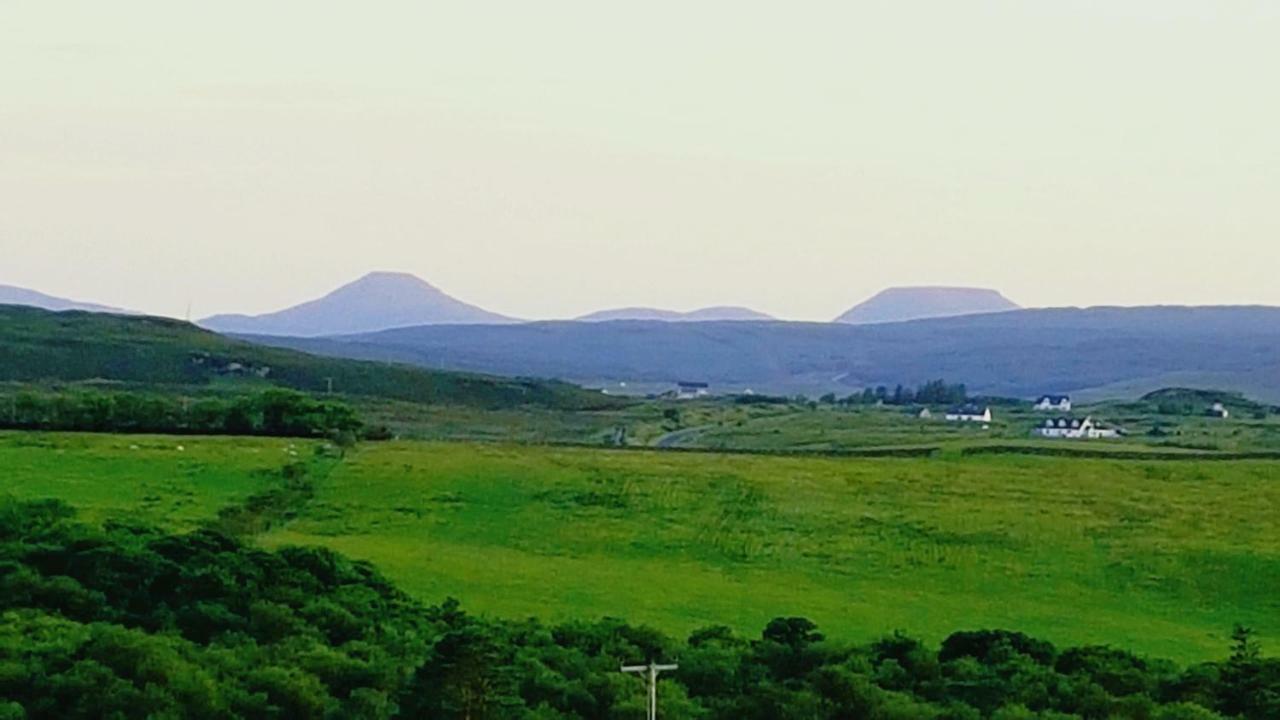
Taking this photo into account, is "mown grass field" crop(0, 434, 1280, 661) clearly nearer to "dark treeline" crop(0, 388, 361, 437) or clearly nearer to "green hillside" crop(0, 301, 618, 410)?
"dark treeline" crop(0, 388, 361, 437)

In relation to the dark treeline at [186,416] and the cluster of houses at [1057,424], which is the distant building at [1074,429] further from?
the dark treeline at [186,416]

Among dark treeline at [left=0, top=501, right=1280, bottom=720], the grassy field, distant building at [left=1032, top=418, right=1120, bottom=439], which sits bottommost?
dark treeline at [left=0, top=501, right=1280, bottom=720]

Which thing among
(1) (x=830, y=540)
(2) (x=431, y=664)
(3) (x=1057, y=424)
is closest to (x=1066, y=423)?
(3) (x=1057, y=424)

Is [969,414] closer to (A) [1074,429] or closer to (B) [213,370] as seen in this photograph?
(A) [1074,429]

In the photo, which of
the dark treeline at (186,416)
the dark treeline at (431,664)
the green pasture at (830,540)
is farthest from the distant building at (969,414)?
the dark treeline at (431,664)

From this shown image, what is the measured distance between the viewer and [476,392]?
170 meters

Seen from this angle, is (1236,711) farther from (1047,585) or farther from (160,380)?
(160,380)

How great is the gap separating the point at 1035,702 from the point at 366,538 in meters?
28.0

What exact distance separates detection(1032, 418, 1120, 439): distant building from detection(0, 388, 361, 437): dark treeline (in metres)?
47.1

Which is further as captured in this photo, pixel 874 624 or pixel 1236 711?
pixel 874 624

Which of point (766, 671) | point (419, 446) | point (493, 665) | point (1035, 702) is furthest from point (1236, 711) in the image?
point (419, 446)

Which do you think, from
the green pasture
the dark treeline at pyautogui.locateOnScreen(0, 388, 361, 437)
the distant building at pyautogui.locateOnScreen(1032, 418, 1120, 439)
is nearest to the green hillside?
the distant building at pyautogui.locateOnScreen(1032, 418, 1120, 439)

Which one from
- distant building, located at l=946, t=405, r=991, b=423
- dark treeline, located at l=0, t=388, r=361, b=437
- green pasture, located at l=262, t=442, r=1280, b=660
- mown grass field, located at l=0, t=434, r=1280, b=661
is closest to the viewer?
green pasture, located at l=262, t=442, r=1280, b=660

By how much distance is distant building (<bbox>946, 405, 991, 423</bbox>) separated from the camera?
142 meters
